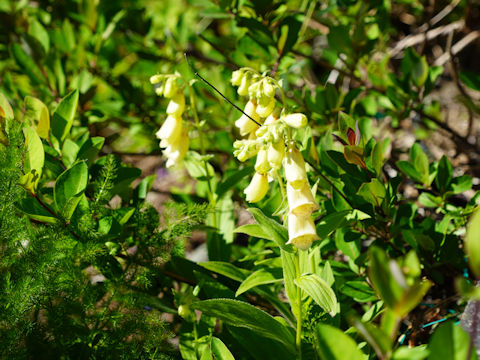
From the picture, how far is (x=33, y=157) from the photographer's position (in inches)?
46.7

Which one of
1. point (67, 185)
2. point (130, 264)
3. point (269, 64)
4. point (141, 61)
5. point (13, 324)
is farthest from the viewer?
point (141, 61)

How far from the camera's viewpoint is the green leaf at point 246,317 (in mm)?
1067

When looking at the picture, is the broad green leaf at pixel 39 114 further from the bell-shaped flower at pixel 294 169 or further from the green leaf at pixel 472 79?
the green leaf at pixel 472 79

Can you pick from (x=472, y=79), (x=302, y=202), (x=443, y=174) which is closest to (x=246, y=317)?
(x=302, y=202)

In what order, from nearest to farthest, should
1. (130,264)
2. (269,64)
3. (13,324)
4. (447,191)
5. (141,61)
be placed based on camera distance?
(13,324) < (130,264) < (447,191) < (269,64) < (141,61)

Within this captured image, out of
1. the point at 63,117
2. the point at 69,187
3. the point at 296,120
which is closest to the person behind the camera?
the point at 296,120

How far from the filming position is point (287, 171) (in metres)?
1.02

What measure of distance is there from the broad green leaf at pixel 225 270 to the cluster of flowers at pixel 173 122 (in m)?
0.41

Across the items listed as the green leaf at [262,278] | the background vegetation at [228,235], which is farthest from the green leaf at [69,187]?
the green leaf at [262,278]

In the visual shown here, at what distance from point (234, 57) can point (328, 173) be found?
2.54 feet

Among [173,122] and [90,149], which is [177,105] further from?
[90,149]

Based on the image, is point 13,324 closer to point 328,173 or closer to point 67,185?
point 67,185

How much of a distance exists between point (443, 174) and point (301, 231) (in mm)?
657

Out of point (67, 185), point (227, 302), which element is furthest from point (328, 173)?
point (67, 185)
